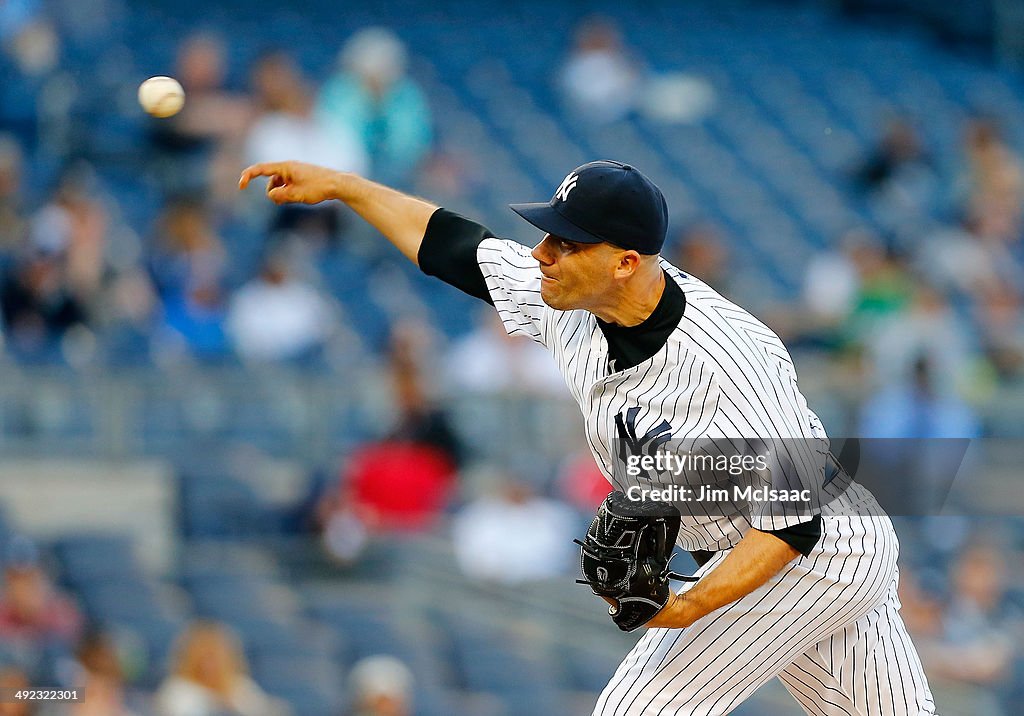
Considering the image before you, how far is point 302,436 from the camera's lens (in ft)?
24.1

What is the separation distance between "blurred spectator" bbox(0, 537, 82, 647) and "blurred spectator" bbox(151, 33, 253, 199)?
106 inches

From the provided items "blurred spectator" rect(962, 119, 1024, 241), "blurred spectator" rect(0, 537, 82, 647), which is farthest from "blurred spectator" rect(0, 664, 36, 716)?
"blurred spectator" rect(962, 119, 1024, 241)

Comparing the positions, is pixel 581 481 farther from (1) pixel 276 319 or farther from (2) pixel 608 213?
(2) pixel 608 213

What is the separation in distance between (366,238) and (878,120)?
16.5ft

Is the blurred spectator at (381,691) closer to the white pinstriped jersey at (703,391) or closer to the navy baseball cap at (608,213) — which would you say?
the white pinstriped jersey at (703,391)

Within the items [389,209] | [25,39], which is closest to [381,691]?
[389,209]

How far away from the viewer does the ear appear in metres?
3.11

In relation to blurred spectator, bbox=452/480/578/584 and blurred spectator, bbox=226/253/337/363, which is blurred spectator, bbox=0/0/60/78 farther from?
blurred spectator, bbox=452/480/578/584

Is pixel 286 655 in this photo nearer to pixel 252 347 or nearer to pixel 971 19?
pixel 252 347

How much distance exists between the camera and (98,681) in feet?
18.9

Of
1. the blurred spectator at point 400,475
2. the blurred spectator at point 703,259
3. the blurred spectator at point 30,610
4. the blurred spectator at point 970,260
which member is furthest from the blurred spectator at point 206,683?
the blurred spectator at point 970,260

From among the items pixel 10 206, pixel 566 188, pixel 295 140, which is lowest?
pixel 566 188

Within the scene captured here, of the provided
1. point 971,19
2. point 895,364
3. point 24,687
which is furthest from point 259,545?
point 971,19

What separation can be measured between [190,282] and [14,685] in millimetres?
2715
